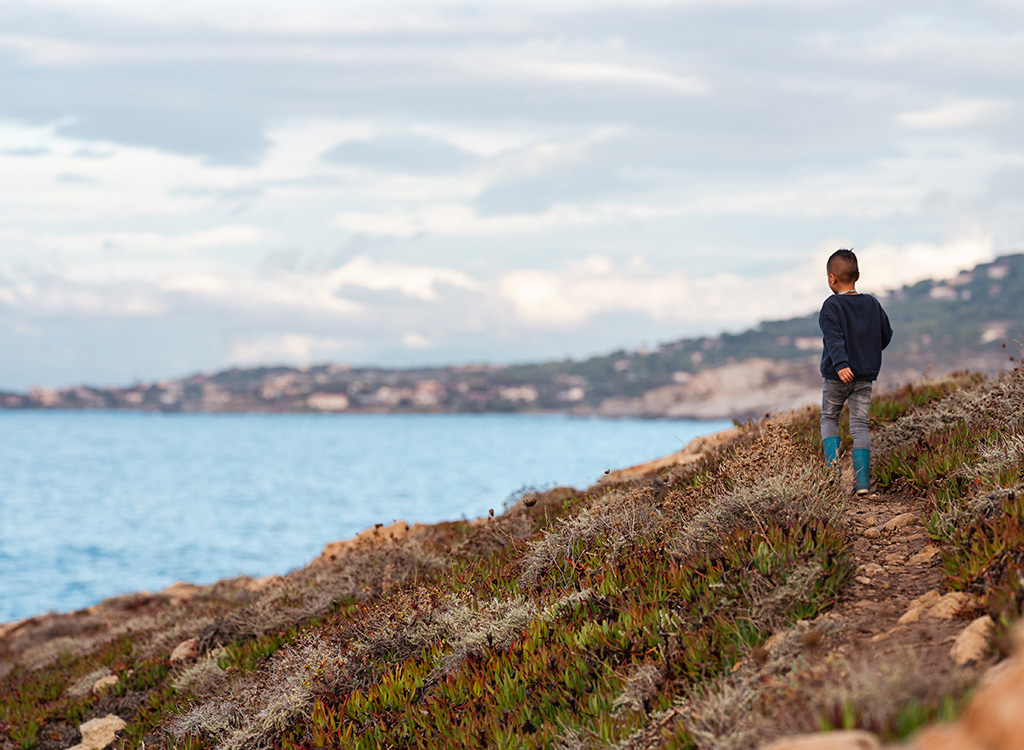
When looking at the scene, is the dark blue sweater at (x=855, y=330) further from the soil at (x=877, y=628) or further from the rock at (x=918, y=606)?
the rock at (x=918, y=606)

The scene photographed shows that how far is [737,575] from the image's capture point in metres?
5.05

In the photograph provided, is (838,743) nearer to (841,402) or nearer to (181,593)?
(841,402)

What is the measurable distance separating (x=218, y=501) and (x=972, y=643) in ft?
192

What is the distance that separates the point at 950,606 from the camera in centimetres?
426

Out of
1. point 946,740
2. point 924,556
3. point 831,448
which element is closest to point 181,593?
point 831,448

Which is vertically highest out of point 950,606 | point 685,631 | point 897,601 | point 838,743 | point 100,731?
point 838,743

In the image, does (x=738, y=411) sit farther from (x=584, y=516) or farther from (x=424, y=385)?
(x=584, y=516)

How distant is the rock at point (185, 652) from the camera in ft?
31.8

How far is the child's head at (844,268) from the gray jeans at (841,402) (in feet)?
3.31

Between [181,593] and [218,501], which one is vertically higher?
[181,593]

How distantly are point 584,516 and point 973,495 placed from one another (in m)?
3.23

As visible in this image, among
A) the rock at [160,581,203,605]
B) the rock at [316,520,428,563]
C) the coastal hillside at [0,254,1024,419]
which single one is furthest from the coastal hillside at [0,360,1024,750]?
the coastal hillside at [0,254,1024,419]

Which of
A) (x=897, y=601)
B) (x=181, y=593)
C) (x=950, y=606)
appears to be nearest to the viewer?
(x=950, y=606)

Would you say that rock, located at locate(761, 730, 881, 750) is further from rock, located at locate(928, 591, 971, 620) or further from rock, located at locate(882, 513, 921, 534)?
rock, located at locate(882, 513, 921, 534)
